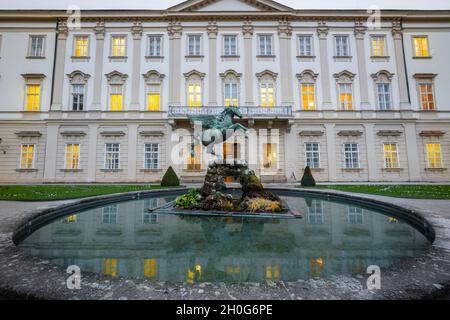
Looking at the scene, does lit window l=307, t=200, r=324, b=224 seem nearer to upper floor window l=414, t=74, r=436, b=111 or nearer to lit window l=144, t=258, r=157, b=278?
lit window l=144, t=258, r=157, b=278

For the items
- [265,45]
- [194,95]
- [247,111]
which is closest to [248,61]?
[265,45]

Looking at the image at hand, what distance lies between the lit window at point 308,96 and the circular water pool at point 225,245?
15.4 metres

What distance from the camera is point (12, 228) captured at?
3.86m

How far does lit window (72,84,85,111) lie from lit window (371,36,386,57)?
91.5ft

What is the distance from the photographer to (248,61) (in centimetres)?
1991

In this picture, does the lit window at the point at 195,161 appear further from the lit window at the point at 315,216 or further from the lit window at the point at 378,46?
the lit window at the point at 378,46

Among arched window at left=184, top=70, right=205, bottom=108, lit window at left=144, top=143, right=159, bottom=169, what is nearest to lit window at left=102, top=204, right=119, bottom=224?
lit window at left=144, top=143, right=159, bottom=169

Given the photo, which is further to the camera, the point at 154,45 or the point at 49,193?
the point at 154,45

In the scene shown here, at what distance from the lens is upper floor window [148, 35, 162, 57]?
20.2 meters

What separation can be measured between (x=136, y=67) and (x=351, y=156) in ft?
70.8

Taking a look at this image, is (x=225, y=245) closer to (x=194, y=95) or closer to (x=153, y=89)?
(x=194, y=95)

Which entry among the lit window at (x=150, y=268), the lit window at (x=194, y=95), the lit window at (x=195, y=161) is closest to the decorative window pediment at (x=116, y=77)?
the lit window at (x=194, y=95)
